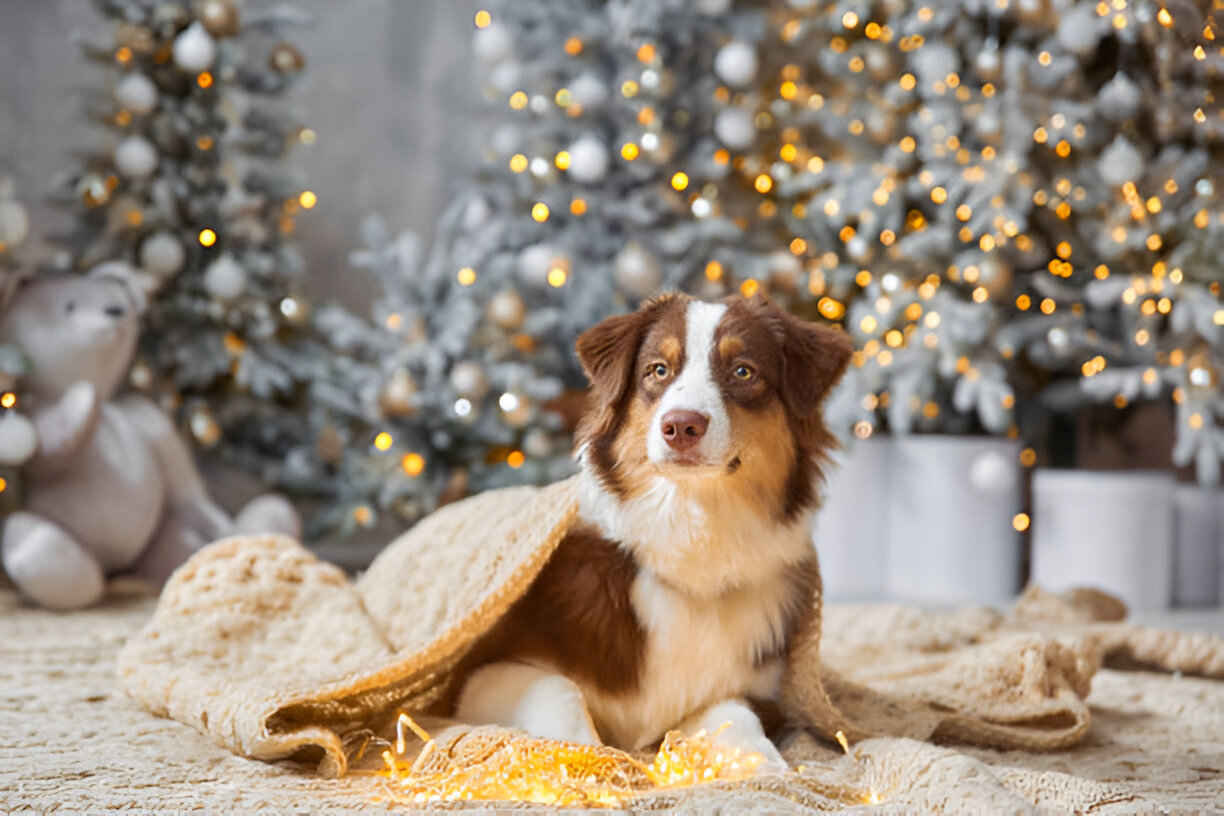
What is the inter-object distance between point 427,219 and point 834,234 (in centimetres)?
174

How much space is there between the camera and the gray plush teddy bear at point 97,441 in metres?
3.47

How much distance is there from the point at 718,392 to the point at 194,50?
8.69 feet

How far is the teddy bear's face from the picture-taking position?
3.50 m

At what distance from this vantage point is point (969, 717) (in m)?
1.98

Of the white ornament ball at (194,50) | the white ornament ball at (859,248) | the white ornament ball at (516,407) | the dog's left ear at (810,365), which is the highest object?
the white ornament ball at (194,50)

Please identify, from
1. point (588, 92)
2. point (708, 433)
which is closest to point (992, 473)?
point (588, 92)

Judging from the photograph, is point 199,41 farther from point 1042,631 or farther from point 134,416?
point 1042,631

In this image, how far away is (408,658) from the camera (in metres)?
1.77

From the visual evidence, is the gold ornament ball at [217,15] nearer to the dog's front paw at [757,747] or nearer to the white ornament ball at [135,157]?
the white ornament ball at [135,157]

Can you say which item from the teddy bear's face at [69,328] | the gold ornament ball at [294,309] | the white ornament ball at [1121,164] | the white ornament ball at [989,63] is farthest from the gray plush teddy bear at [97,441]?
the white ornament ball at [1121,164]

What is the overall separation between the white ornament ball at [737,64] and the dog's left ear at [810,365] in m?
2.33

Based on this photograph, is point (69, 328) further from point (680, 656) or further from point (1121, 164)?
point (1121, 164)

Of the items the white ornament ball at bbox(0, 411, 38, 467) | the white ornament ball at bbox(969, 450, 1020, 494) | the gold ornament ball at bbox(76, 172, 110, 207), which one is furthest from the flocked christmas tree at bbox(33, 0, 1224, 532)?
the white ornament ball at bbox(0, 411, 38, 467)

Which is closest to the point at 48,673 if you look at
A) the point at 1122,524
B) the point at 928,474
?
the point at 928,474
